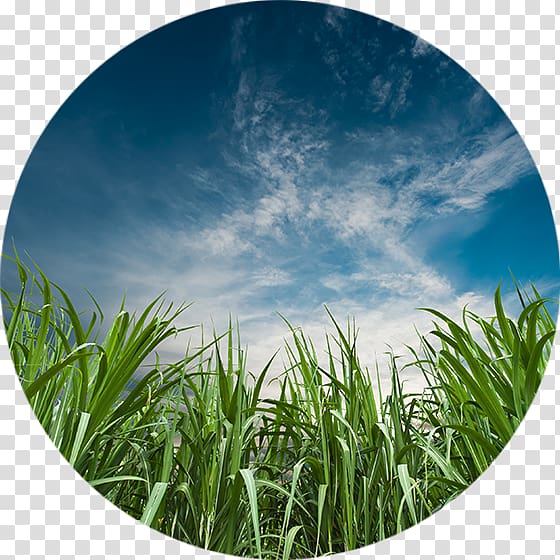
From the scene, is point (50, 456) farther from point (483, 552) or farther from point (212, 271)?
point (483, 552)

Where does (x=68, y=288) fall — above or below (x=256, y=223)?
below

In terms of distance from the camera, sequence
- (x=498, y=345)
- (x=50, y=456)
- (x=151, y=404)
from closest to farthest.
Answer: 1. (x=50, y=456)
2. (x=151, y=404)
3. (x=498, y=345)

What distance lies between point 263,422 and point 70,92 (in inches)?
40.7

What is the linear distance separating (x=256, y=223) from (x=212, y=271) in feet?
0.66

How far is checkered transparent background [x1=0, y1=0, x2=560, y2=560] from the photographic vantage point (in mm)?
1187

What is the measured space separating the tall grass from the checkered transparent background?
0.05m

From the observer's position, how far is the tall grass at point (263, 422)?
3.84ft

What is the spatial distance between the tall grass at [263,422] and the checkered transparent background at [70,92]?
5 cm

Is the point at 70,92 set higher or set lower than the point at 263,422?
higher

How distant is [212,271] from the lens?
1.50 metres

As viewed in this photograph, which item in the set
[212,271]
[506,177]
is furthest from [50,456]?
[506,177]

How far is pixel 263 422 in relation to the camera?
1.31m

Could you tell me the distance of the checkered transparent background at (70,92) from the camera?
1.19 meters

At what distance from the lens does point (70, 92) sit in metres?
1.40
